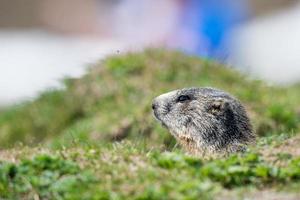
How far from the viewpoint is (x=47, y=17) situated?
23.8 metres

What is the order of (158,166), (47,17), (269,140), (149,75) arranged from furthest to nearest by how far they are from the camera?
(47,17), (149,75), (269,140), (158,166)

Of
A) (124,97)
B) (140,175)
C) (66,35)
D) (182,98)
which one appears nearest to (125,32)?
(66,35)

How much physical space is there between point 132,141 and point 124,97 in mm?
3814

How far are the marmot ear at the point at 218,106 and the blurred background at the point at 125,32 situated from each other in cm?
746

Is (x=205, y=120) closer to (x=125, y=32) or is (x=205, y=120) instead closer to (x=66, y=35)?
(x=125, y=32)

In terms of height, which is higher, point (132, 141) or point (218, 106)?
point (218, 106)

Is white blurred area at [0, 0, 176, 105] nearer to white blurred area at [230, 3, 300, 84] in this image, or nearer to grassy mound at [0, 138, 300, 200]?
white blurred area at [230, 3, 300, 84]

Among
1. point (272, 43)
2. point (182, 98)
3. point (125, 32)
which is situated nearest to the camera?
point (182, 98)

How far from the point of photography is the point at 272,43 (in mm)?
22781

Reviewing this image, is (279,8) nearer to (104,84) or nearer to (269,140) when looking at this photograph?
(104,84)

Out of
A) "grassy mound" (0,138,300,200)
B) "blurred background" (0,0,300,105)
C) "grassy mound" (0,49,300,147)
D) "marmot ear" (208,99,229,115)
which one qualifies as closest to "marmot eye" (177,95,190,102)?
"marmot ear" (208,99,229,115)

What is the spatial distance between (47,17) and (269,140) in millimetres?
15254

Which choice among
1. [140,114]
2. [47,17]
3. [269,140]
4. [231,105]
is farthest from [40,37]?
[269,140]

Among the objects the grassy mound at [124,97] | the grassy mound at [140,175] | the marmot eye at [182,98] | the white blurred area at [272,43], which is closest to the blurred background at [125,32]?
the white blurred area at [272,43]
